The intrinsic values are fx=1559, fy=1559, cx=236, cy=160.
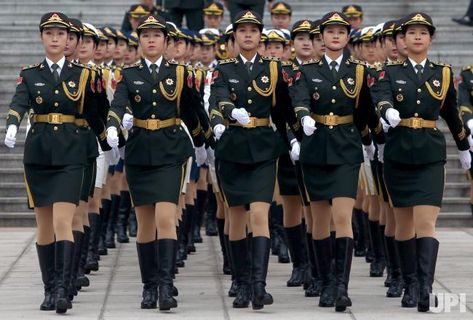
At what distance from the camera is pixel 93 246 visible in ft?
51.5

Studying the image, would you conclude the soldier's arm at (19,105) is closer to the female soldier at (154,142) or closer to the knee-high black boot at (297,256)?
the female soldier at (154,142)

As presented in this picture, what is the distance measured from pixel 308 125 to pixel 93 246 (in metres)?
4.20

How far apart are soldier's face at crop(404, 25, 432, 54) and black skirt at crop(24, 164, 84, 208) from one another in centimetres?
287

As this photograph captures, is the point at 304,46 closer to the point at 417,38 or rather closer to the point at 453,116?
the point at 417,38

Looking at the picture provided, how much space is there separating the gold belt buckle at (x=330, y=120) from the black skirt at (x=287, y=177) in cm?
148

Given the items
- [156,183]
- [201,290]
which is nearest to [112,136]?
[156,183]

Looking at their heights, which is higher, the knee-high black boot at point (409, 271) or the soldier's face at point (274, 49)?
the soldier's face at point (274, 49)

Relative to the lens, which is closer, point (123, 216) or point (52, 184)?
point (52, 184)

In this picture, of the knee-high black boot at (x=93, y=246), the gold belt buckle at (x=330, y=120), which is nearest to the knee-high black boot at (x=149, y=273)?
the gold belt buckle at (x=330, y=120)

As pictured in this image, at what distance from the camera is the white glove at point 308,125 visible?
39.9ft

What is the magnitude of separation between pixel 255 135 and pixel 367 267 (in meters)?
3.43

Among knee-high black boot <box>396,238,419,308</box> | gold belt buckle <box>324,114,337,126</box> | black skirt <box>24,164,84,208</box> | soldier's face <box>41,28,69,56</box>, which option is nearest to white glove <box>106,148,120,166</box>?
black skirt <box>24,164,84,208</box>

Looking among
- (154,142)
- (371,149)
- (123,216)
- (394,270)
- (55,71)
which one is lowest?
(123,216)

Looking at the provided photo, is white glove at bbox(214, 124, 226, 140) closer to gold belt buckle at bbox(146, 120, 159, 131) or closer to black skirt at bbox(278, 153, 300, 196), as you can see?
gold belt buckle at bbox(146, 120, 159, 131)
